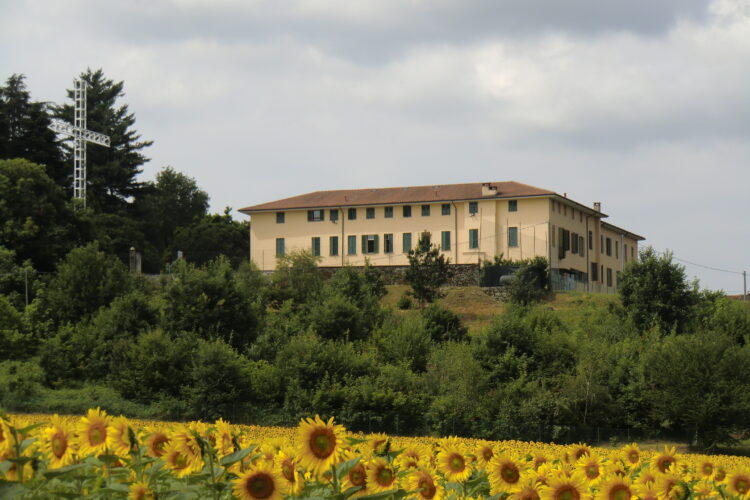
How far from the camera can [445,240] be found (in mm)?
84188

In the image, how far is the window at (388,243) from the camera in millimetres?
85125

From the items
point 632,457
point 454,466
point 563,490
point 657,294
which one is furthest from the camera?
point 657,294

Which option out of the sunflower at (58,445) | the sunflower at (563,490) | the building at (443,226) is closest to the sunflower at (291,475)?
the sunflower at (58,445)

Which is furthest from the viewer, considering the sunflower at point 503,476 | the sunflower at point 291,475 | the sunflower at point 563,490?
the sunflower at point 503,476

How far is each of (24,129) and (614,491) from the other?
3463 inches

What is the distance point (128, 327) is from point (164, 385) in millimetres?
7343

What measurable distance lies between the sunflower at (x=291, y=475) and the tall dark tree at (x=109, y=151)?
89029 mm

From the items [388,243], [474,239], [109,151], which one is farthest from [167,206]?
[474,239]

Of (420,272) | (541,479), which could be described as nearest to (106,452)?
(541,479)

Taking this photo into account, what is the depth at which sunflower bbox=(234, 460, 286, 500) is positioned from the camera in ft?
13.9

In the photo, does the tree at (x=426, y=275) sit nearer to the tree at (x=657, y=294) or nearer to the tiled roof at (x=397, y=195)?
the tiled roof at (x=397, y=195)

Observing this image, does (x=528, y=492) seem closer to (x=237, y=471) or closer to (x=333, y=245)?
(x=237, y=471)

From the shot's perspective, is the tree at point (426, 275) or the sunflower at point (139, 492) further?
the tree at point (426, 275)

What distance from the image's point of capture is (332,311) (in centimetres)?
6162
